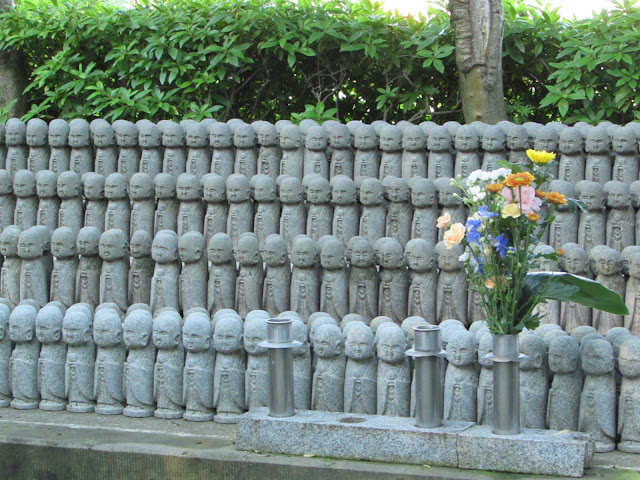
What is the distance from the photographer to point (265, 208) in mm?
7344

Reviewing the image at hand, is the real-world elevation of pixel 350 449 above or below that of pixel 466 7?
below

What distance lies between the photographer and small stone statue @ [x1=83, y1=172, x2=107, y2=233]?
7555 mm

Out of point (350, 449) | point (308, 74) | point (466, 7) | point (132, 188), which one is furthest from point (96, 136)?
point (350, 449)

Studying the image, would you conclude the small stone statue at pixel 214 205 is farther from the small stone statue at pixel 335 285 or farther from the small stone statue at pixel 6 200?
the small stone statue at pixel 6 200

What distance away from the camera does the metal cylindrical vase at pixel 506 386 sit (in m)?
4.40

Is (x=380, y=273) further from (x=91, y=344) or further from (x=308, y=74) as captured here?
(x=308, y=74)

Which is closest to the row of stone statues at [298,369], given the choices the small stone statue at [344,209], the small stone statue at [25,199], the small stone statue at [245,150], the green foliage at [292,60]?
the small stone statue at [344,209]

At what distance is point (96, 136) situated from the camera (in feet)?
26.1

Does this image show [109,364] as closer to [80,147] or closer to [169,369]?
[169,369]

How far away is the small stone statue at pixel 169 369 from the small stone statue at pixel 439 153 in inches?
111

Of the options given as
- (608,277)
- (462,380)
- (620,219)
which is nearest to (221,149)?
(620,219)

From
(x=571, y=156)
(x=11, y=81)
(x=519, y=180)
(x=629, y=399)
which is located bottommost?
(x=629, y=399)

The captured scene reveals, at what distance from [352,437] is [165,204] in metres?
3.51

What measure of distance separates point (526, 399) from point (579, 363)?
34 centimetres
